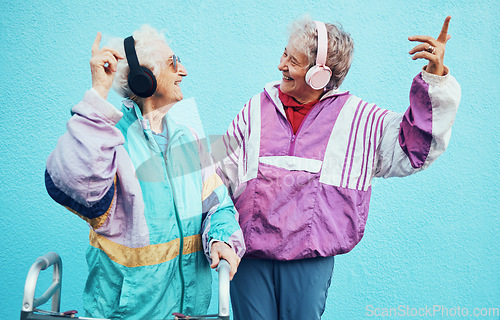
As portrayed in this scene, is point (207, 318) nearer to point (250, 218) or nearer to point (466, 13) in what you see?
point (250, 218)

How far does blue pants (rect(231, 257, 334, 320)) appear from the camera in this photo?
1618mm

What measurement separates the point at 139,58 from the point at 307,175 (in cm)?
66

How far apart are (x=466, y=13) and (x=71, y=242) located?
7.77ft

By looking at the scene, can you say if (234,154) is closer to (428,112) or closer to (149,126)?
(149,126)

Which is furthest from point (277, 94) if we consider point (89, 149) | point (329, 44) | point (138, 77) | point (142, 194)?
point (89, 149)

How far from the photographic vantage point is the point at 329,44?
166cm

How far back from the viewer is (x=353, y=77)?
2547 mm

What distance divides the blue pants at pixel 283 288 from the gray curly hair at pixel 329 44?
2.12 feet

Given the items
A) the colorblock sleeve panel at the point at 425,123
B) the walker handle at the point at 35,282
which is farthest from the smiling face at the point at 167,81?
the colorblock sleeve panel at the point at 425,123

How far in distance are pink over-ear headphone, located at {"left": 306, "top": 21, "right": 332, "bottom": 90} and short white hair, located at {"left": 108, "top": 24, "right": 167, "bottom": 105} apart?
1.60ft

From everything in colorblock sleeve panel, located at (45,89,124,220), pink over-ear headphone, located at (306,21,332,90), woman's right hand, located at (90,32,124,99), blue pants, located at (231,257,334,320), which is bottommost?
blue pants, located at (231,257,334,320)

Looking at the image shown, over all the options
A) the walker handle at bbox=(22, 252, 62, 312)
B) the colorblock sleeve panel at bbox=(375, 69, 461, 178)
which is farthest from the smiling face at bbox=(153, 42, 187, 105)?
the colorblock sleeve panel at bbox=(375, 69, 461, 178)

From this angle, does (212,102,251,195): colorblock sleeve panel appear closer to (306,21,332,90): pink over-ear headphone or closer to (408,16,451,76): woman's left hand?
(306,21,332,90): pink over-ear headphone

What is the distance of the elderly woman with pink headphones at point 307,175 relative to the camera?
1.59 meters
